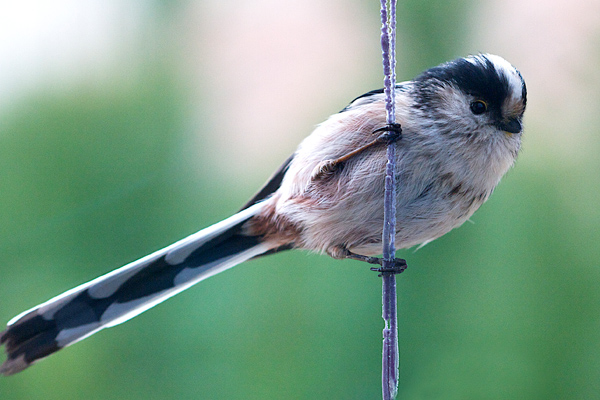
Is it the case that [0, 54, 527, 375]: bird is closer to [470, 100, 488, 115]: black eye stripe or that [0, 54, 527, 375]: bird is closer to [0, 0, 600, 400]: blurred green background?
[470, 100, 488, 115]: black eye stripe

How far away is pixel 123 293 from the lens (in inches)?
42.6

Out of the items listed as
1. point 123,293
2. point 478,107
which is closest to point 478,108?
point 478,107

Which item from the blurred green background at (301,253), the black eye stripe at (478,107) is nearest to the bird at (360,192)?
the black eye stripe at (478,107)

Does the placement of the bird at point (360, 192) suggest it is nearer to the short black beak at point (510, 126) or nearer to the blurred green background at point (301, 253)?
the short black beak at point (510, 126)

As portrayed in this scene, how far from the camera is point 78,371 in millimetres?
2012

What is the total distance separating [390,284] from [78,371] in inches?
68.8

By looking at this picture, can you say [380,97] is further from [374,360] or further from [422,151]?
[374,360]

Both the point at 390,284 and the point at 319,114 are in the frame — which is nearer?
the point at 390,284

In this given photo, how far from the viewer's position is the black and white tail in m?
0.99

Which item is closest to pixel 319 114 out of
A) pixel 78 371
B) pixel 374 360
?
pixel 374 360

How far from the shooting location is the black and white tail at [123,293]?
99 cm

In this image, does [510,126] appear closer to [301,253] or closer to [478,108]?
[478,108]

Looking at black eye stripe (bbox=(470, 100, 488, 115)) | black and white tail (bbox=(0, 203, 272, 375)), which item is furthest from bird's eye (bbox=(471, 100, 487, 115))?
black and white tail (bbox=(0, 203, 272, 375))

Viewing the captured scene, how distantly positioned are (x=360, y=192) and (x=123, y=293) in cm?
58
